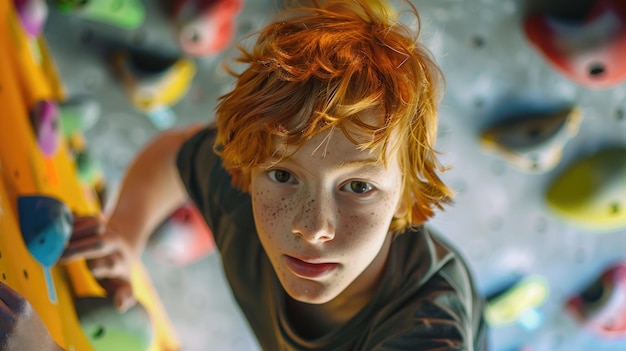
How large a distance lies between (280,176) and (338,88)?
0.06 metres

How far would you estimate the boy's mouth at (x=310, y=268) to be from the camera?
43 cm

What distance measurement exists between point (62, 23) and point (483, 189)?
0.37 metres

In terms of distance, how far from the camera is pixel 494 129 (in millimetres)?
651

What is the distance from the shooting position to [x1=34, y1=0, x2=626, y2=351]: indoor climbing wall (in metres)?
0.62

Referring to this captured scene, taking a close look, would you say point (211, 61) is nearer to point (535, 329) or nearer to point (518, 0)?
point (518, 0)

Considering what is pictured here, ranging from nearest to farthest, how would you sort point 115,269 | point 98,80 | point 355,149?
point 355,149, point 115,269, point 98,80

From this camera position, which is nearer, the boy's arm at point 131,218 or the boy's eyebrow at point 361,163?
the boy's eyebrow at point 361,163

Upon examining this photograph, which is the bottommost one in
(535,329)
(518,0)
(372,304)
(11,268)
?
(11,268)

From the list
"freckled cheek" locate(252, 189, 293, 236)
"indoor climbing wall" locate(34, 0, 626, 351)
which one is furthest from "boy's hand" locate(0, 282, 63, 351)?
"indoor climbing wall" locate(34, 0, 626, 351)

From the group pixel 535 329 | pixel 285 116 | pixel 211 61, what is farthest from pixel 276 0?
pixel 535 329

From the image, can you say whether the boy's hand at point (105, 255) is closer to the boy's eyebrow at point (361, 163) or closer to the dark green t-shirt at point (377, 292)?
the dark green t-shirt at point (377, 292)

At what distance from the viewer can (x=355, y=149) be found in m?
0.40

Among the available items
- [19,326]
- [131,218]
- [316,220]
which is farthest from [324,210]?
[131,218]

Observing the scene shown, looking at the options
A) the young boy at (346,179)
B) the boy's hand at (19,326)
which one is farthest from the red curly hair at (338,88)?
the boy's hand at (19,326)
